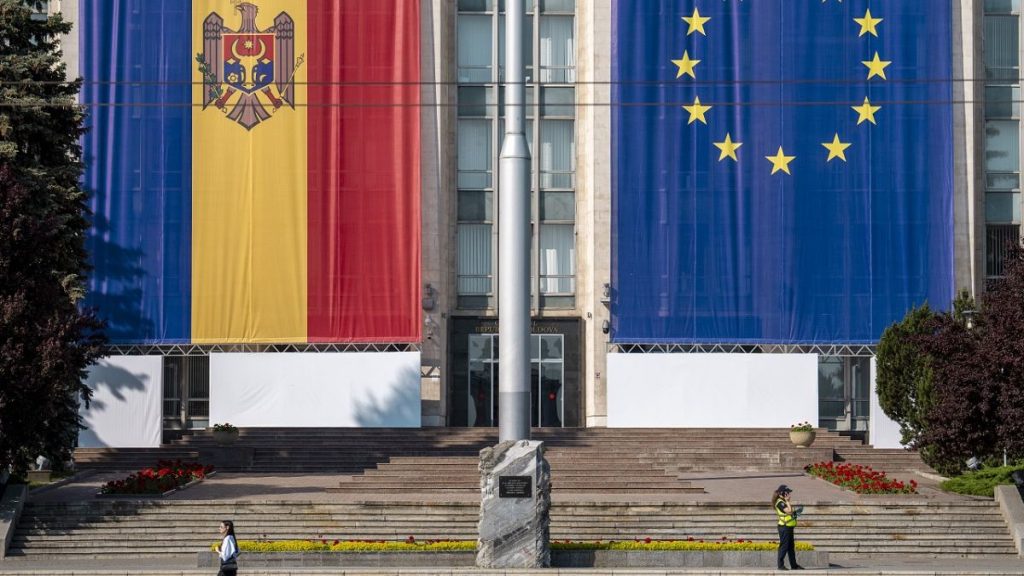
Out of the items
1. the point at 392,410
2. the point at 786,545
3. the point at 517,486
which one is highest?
the point at 392,410

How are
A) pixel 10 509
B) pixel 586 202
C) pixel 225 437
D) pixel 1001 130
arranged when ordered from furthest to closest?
pixel 1001 130 → pixel 586 202 → pixel 225 437 → pixel 10 509

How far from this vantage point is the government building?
2015 inches

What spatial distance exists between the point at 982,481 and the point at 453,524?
1334 cm

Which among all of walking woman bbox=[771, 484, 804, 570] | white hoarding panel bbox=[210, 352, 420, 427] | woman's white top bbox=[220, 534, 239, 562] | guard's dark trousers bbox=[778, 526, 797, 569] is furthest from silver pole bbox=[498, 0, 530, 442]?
white hoarding panel bbox=[210, 352, 420, 427]

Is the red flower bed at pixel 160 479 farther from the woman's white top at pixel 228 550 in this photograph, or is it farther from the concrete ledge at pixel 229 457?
the woman's white top at pixel 228 550

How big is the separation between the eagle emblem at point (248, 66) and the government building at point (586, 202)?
83 millimetres

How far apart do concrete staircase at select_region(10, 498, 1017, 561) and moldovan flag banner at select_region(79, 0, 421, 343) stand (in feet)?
50.4

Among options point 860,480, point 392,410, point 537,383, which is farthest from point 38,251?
point 537,383

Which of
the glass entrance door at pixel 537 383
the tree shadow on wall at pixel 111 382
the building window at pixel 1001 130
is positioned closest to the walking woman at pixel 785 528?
the glass entrance door at pixel 537 383

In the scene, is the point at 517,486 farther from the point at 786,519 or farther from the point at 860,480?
the point at 860,480

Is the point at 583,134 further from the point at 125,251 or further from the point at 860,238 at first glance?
the point at 125,251

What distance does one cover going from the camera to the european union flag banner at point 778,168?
5169 centimetres

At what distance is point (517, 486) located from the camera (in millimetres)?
30562

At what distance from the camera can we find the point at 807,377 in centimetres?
5109
